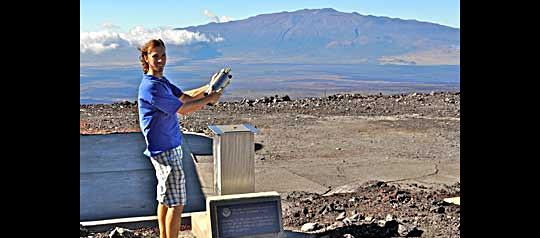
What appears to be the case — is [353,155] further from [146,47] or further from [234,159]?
[146,47]

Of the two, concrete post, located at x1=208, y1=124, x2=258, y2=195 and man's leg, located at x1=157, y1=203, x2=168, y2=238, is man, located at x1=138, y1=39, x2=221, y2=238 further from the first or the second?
concrete post, located at x1=208, y1=124, x2=258, y2=195

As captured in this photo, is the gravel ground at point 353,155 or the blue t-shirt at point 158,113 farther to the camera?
the gravel ground at point 353,155

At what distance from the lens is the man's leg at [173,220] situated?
4906mm

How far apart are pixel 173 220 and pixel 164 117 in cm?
70

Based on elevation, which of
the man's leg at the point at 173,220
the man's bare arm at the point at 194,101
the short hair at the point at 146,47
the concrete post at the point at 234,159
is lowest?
the man's leg at the point at 173,220

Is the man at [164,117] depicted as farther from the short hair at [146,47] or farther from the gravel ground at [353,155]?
the gravel ground at [353,155]

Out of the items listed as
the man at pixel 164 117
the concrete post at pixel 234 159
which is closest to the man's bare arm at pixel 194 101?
the man at pixel 164 117

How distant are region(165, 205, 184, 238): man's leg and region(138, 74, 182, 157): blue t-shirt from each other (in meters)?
0.41

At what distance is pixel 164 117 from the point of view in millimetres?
4707

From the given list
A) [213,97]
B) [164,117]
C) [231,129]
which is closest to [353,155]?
[231,129]

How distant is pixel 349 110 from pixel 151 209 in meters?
8.54
